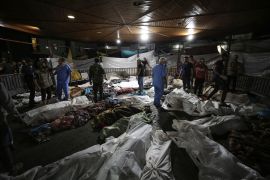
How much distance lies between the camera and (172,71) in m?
11.2

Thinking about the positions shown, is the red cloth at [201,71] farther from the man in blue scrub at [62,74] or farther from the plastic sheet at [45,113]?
the man in blue scrub at [62,74]

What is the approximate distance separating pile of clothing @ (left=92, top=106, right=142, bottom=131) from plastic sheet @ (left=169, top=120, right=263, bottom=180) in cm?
174

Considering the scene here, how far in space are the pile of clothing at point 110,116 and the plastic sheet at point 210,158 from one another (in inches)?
68.6

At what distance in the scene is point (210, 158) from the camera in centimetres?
215

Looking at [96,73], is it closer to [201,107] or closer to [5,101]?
[5,101]

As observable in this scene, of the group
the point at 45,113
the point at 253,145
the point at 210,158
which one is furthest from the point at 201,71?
the point at 45,113

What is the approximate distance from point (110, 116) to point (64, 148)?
143cm

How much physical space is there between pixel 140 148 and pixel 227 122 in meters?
2.27

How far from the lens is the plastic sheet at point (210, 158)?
183cm

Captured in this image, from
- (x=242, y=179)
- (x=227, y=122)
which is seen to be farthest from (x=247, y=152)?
(x=242, y=179)

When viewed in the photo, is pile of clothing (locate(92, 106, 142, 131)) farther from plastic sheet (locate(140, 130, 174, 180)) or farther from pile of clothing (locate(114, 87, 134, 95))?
pile of clothing (locate(114, 87, 134, 95))

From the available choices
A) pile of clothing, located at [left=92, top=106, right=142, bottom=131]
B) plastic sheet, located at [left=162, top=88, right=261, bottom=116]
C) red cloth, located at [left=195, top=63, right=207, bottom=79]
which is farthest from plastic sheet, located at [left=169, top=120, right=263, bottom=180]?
red cloth, located at [left=195, top=63, right=207, bottom=79]

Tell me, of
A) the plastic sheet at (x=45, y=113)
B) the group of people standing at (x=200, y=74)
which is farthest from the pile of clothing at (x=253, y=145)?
the plastic sheet at (x=45, y=113)

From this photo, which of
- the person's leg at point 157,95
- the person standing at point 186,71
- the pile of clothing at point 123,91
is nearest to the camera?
the person's leg at point 157,95
